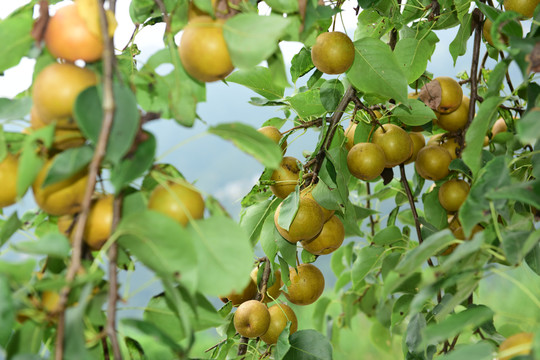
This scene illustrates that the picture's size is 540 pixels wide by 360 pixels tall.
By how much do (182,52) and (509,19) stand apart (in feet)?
1.29

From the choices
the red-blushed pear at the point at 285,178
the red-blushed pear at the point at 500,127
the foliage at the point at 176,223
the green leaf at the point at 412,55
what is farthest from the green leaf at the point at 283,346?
the red-blushed pear at the point at 500,127

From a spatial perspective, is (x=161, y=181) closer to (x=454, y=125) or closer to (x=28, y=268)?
(x=28, y=268)

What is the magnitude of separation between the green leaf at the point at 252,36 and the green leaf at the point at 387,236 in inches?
27.9

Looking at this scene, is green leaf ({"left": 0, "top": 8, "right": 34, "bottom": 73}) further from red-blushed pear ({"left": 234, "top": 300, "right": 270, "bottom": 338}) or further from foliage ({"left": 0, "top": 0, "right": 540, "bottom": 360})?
red-blushed pear ({"left": 234, "top": 300, "right": 270, "bottom": 338})

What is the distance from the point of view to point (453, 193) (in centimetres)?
106

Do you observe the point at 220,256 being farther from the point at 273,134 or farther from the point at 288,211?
the point at 273,134

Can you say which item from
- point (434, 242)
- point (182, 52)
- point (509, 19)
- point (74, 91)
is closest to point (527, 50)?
point (509, 19)

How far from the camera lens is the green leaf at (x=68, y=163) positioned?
46 cm

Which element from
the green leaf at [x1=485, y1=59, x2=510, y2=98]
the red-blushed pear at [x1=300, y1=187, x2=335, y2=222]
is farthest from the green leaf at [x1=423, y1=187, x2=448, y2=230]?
A: the green leaf at [x1=485, y1=59, x2=510, y2=98]

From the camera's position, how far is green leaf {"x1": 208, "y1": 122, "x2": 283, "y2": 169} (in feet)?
1.70

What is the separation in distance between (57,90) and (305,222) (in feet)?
1.72

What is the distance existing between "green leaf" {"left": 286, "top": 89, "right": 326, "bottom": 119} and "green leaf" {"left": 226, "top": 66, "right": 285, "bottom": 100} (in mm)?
58

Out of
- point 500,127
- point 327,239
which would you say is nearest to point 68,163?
point 327,239

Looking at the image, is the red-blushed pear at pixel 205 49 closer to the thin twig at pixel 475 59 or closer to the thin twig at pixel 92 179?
the thin twig at pixel 92 179
